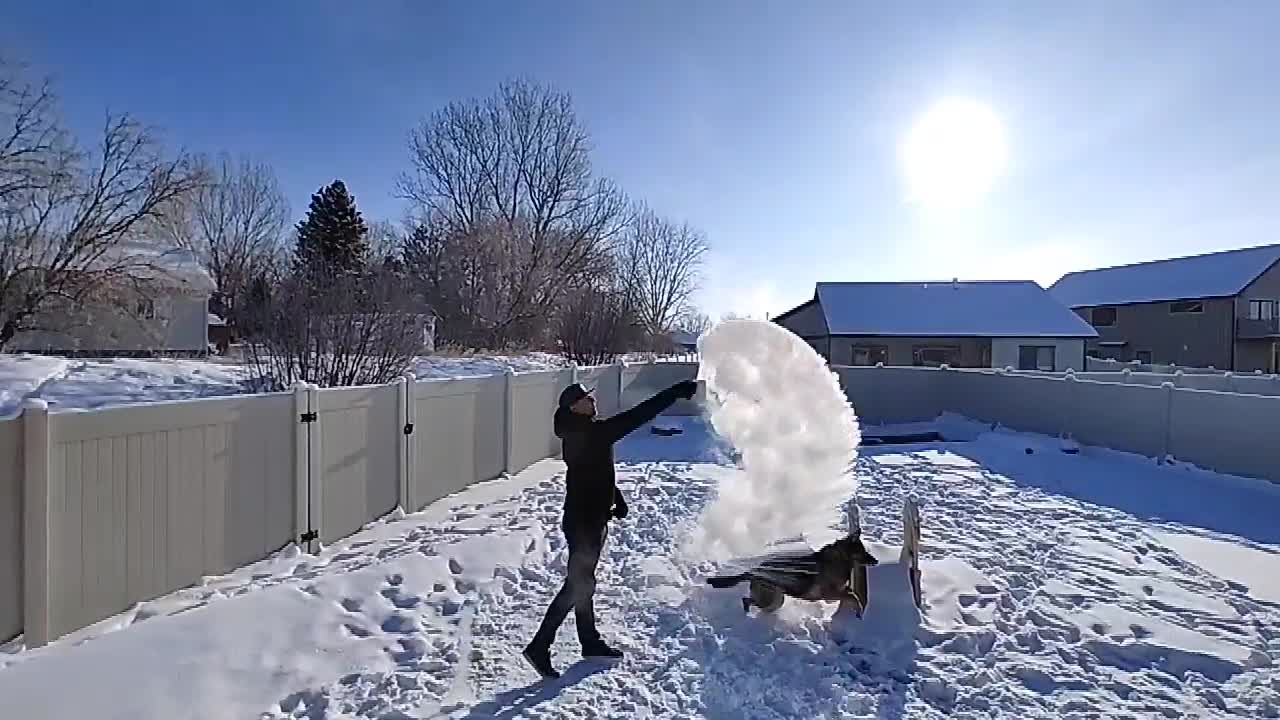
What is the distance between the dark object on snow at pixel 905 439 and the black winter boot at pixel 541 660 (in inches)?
603

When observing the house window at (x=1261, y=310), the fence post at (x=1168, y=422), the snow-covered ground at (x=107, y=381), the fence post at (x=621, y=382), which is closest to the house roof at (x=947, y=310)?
the house window at (x=1261, y=310)

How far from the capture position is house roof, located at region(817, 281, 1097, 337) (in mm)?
36875

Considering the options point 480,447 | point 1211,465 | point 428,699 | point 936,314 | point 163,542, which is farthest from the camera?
point 936,314

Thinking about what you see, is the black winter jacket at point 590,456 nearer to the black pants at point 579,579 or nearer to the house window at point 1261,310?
the black pants at point 579,579

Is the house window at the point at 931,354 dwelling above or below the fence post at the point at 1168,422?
above

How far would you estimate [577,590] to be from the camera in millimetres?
4977

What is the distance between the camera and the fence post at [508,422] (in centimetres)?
1238

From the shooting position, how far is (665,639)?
18.2 feet

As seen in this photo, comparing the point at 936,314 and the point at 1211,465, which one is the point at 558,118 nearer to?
the point at 936,314

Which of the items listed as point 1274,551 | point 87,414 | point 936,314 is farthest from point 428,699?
point 936,314

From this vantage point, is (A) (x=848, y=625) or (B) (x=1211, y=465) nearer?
(A) (x=848, y=625)

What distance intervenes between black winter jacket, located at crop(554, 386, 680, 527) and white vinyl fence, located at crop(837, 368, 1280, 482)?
35.5 feet

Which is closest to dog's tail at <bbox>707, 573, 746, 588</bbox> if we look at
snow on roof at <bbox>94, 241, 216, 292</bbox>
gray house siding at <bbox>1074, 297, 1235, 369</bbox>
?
snow on roof at <bbox>94, 241, 216, 292</bbox>

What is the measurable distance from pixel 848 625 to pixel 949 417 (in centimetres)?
1854
